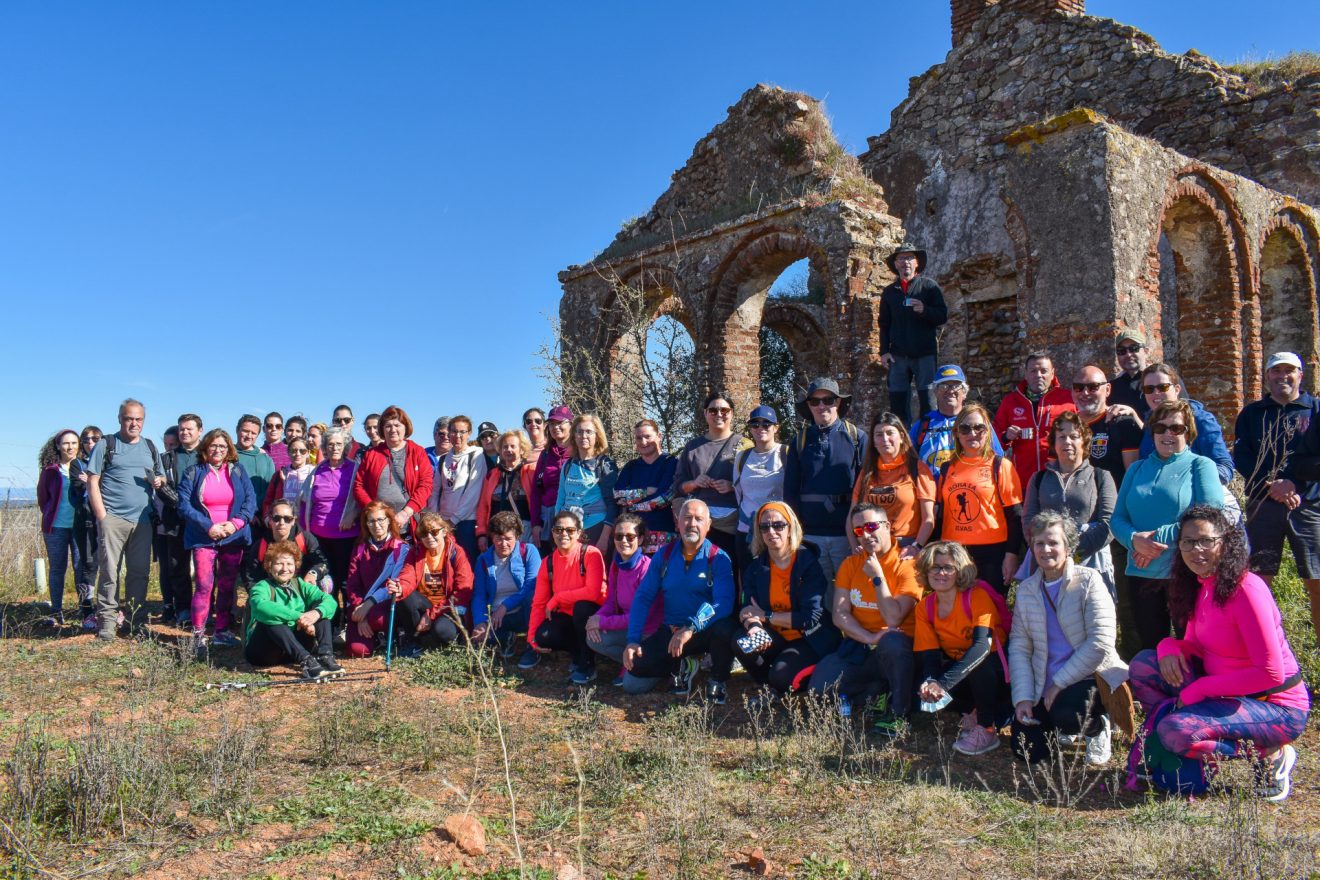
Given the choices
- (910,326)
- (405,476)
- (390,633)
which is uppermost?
(910,326)

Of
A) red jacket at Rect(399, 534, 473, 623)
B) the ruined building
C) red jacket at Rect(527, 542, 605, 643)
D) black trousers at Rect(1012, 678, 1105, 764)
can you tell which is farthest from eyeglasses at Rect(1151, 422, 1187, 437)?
red jacket at Rect(399, 534, 473, 623)

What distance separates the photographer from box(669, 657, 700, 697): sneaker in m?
5.59

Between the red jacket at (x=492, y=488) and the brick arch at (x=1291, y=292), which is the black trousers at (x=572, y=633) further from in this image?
the brick arch at (x=1291, y=292)

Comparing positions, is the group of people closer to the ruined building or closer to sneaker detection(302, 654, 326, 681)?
sneaker detection(302, 654, 326, 681)

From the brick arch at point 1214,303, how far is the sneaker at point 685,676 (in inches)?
281

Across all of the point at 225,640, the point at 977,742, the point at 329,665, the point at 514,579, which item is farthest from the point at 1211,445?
the point at 225,640

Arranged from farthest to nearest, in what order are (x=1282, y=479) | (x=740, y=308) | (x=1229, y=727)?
(x=740, y=308) → (x=1282, y=479) → (x=1229, y=727)

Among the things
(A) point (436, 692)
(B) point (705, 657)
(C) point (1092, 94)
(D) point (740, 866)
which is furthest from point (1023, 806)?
(C) point (1092, 94)

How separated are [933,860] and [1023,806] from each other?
71 centimetres

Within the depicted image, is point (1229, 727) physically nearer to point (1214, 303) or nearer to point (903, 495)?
point (903, 495)

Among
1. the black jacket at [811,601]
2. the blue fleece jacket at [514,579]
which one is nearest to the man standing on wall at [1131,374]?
the black jacket at [811,601]

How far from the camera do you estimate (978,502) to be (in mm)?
5004

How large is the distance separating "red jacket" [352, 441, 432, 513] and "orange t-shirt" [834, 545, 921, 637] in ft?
11.5

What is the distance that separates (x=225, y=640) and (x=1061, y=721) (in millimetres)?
6085
